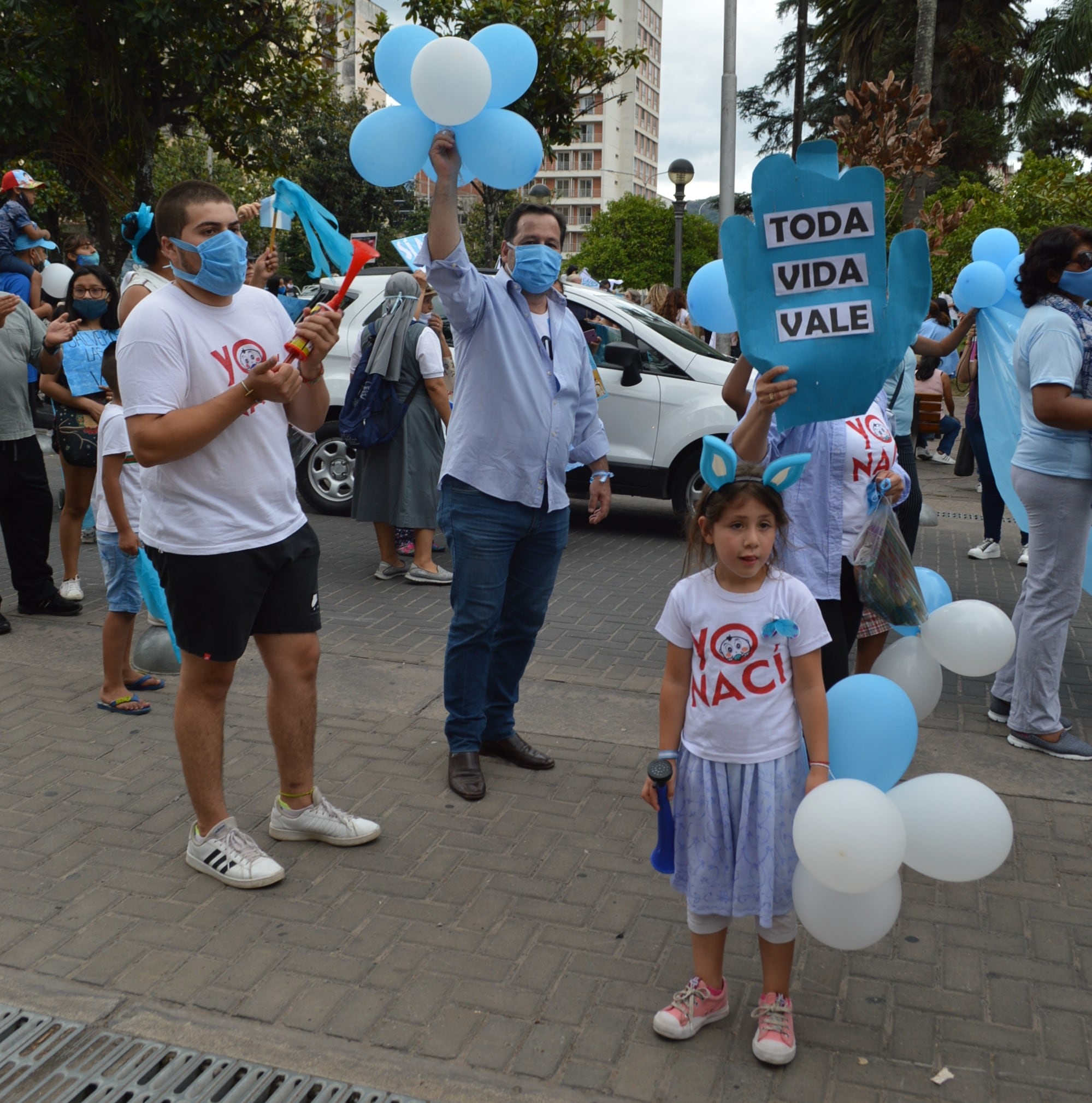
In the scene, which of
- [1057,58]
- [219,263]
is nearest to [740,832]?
[219,263]

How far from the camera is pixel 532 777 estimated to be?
14.1 feet

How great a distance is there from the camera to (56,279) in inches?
359

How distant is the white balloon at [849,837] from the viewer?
7.55ft

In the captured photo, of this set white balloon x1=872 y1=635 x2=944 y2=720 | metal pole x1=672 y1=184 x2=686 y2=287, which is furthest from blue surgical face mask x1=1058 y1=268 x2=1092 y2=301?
metal pole x1=672 y1=184 x2=686 y2=287

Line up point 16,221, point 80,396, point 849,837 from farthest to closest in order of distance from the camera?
point 16,221 → point 80,396 → point 849,837

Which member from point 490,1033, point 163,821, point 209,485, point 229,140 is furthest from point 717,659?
point 229,140

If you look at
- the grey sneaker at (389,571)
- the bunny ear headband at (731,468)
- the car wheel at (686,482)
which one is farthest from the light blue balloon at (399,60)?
the car wheel at (686,482)

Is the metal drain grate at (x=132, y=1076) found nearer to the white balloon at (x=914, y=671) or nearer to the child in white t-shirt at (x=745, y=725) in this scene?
the child in white t-shirt at (x=745, y=725)

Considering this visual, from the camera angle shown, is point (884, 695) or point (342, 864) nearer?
point (884, 695)

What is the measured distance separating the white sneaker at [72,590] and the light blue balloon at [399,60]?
4284mm

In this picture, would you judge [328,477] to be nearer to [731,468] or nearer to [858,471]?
[858,471]

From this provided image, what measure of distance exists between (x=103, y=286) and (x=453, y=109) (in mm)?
3734

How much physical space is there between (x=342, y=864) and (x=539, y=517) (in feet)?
4.59

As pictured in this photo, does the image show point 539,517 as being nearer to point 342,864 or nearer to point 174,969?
point 342,864
